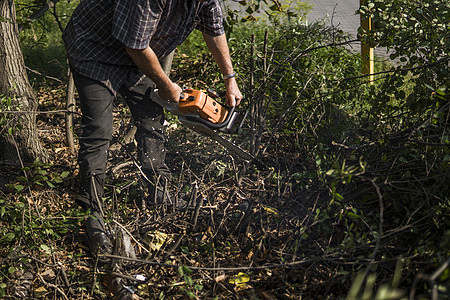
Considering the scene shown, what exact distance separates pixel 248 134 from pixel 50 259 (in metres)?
1.85

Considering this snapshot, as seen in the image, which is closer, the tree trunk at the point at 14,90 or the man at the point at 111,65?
the man at the point at 111,65

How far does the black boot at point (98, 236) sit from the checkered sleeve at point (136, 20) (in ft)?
3.66

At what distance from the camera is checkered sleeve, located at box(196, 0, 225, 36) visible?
3143 millimetres

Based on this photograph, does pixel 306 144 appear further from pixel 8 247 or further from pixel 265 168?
pixel 8 247

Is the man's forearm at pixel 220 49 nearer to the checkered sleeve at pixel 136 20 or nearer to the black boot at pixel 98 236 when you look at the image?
the checkered sleeve at pixel 136 20

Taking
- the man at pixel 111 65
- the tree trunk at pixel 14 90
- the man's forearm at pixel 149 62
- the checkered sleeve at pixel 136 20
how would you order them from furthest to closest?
the tree trunk at pixel 14 90 < the man at pixel 111 65 < the man's forearm at pixel 149 62 < the checkered sleeve at pixel 136 20

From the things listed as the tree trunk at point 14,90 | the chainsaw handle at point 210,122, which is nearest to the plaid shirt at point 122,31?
the chainsaw handle at point 210,122

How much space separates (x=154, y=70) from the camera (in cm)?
286

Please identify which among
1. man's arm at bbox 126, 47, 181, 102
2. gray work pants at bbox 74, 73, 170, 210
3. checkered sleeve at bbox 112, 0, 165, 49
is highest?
checkered sleeve at bbox 112, 0, 165, 49

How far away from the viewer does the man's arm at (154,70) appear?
110 inches

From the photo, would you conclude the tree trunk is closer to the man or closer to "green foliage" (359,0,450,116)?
the man

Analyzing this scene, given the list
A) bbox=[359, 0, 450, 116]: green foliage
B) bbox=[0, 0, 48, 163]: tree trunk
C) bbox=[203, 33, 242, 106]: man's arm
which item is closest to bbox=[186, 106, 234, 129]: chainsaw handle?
bbox=[203, 33, 242, 106]: man's arm

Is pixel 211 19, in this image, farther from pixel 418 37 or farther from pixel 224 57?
pixel 418 37

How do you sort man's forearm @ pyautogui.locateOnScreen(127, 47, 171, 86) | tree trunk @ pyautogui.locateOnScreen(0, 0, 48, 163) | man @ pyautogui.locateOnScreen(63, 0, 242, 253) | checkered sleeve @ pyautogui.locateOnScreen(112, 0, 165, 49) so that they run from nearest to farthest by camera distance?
checkered sleeve @ pyautogui.locateOnScreen(112, 0, 165, 49) → man's forearm @ pyautogui.locateOnScreen(127, 47, 171, 86) → man @ pyautogui.locateOnScreen(63, 0, 242, 253) → tree trunk @ pyautogui.locateOnScreen(0, 0, 48, 163)
